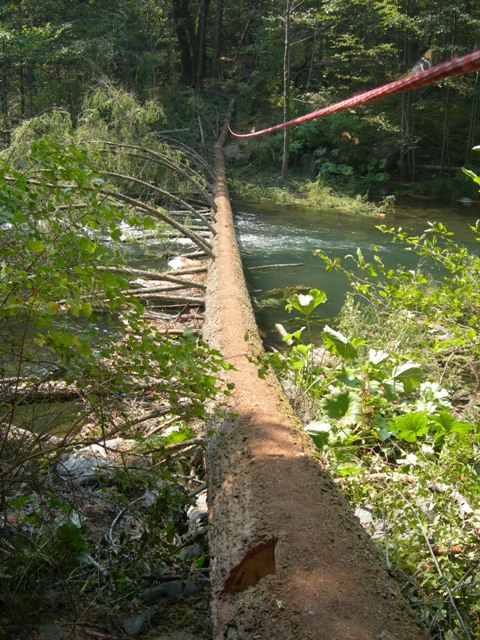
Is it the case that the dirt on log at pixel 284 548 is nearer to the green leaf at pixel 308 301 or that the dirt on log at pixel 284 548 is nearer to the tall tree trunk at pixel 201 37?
the green leaf at pixel 308 301

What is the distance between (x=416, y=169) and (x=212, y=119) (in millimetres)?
6557

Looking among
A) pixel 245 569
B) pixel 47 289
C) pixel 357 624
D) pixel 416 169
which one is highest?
pixel 47 289

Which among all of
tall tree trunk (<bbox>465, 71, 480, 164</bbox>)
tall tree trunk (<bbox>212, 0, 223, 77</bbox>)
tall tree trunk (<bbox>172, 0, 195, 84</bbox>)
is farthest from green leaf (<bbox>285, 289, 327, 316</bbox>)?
tall tree trunk (<bbox>212, 0, 223, 77</bbox>)

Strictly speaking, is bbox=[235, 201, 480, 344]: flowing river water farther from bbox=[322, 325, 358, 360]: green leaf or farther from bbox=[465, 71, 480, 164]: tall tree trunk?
bbox=[465, 71, 480, 164]: tall tree trunk

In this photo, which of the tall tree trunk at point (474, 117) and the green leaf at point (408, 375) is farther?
the tall tree trunk at point (474, 117)

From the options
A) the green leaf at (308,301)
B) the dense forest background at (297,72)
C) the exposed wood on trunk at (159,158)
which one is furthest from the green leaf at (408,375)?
the dense forest background at (297,72)

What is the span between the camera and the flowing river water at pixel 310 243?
24.2ft

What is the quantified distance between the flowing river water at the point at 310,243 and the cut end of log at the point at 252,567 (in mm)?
3736

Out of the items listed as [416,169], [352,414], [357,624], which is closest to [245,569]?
[357,624]

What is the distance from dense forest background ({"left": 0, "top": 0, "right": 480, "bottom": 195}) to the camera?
1453cm

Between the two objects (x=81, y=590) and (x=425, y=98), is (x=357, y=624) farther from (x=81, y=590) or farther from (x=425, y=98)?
(x=425, y=98)

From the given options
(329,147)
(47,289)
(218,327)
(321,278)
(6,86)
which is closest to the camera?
(47,289)

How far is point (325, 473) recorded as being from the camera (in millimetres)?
2857

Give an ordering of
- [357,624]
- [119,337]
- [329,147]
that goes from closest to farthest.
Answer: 1. [357,624]
2. [119,337]
3. [329,147]
